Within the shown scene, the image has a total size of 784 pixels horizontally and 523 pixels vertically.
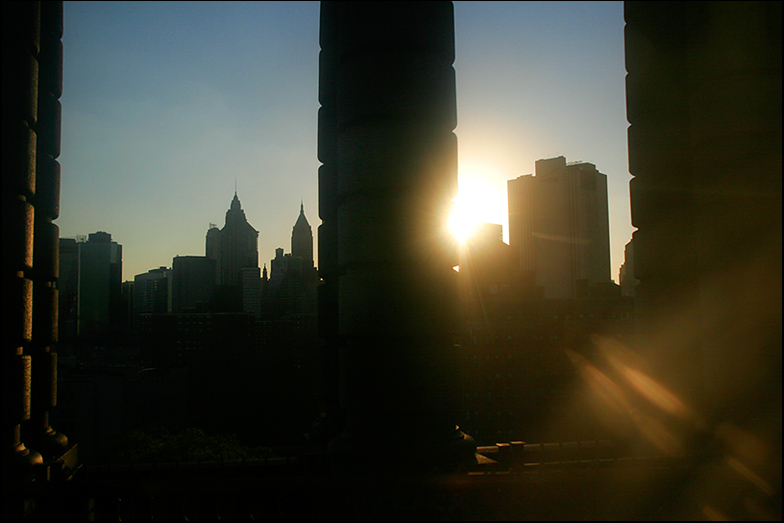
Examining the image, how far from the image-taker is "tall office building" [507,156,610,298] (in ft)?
318

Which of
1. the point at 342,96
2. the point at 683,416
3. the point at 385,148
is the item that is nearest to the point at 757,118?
the point at 683,416

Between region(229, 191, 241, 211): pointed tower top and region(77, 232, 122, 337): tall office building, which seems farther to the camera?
region(229, 191, 241, 211): pointed tower top

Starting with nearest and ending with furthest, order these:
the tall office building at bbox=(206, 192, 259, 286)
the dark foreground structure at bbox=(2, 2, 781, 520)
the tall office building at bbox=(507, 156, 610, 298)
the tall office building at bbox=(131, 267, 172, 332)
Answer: the dark foreground structure at bbox=(2, 2, 781, 520)
the tall office building at bbox=(131, 267, 172, 332)
the tall office building at bbox=(507, 156, 610, 298)
the tall office building at bbox=(206, 192, 259, 286)

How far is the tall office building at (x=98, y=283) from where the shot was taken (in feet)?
185

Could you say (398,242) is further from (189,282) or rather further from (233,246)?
(233,246)

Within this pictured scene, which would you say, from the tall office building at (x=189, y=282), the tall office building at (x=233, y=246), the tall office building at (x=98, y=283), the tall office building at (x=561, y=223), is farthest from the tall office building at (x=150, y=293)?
the tall office building at (x=561, y=223)

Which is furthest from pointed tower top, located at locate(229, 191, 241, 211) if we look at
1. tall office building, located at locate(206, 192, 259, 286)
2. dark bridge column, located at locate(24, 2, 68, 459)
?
dark bridge column, located at locate(24, 2, 68, 459)

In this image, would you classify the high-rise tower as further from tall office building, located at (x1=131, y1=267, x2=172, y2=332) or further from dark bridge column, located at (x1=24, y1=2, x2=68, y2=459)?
dark bridge column, located at (x1=24, y1=2, x2=68, y2=459)

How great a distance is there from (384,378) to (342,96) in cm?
221

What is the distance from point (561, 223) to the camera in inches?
3866

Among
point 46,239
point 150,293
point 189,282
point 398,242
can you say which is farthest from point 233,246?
point 398,242

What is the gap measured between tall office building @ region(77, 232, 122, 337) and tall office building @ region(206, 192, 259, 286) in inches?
1333

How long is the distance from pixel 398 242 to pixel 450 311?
0.65 m

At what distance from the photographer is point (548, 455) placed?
4938mm
